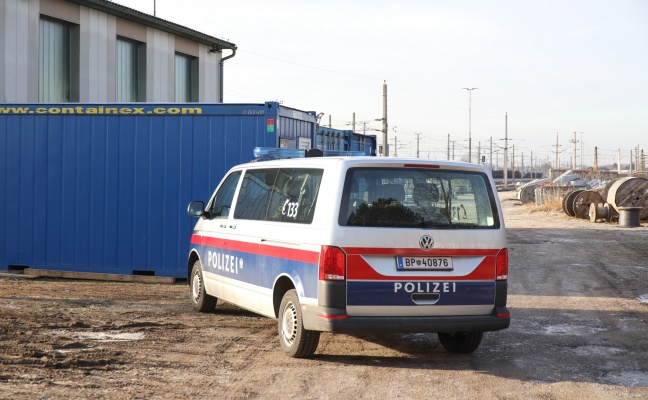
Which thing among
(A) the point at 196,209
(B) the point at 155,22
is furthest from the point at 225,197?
(B) the point at 155,22

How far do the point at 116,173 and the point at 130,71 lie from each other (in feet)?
26.6

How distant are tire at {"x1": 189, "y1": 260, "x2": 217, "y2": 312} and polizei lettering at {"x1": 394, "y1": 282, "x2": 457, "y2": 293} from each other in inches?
149

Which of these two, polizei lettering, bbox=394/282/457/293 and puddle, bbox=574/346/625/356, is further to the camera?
puddle, bbox=574/346/625/356

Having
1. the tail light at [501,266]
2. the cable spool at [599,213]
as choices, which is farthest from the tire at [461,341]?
the cable spool at [599,213]

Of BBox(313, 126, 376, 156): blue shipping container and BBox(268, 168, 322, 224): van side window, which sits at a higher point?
BBox(313, 126, 376, 156): blue shipping container

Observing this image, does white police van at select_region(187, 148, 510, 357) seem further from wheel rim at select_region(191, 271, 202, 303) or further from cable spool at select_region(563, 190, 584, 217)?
cable spool at select_region(563, 190, 584, 217)

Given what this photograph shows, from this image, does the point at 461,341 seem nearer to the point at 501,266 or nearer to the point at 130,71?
the point at 501,266

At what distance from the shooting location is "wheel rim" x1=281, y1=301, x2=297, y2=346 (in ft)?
26.7

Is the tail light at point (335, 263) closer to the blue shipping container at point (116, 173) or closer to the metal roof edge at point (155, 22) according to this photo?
the blue shipping container at point (116, 173)

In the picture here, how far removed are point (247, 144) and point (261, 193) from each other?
5347 mm

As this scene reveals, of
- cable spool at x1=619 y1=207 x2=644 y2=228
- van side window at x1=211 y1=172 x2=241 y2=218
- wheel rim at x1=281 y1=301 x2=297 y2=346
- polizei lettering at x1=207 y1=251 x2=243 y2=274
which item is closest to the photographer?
wheel rim at x1=281 y1=301 x2=297 y2=346

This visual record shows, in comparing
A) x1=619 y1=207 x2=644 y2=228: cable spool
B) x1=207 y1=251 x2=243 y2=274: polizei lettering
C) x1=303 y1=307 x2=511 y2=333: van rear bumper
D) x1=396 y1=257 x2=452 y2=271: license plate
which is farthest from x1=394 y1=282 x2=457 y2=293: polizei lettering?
x1=619 y1=207 x2=644 y2=228: cable spool

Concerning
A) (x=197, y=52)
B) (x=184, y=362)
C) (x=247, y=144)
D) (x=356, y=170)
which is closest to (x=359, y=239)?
(x=356, y=170)

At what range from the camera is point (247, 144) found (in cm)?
1459
